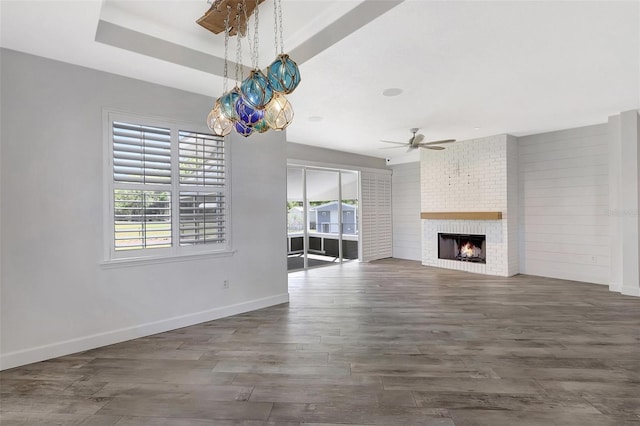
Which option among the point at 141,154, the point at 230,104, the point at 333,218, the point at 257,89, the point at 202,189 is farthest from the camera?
the point at 333,218

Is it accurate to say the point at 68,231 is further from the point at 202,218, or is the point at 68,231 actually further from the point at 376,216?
the point at 376,216

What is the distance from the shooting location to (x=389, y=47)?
283cm

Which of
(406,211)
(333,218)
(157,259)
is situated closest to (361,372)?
(157,259)

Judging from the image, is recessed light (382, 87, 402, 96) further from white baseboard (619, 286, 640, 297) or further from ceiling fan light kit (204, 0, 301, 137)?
white baseboard (619, 286, 640, 297)

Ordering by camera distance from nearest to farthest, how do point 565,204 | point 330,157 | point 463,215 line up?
point 565,204 → point 463,215 → point 330,157

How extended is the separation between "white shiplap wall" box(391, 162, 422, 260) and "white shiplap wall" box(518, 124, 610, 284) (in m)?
2.44

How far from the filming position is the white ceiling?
2.40 meters

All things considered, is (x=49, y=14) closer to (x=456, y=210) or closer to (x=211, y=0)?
(x=211, y=0)

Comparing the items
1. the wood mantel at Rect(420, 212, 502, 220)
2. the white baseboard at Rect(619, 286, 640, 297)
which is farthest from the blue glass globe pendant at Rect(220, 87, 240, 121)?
the white baseboard at Rect(619, 286, 640, 297)

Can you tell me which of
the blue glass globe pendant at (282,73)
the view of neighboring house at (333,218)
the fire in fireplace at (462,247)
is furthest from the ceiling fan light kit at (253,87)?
the fire in fireplace at (462,247)

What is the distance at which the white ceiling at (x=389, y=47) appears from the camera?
7.86ft

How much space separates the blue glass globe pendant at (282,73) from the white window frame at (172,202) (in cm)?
213

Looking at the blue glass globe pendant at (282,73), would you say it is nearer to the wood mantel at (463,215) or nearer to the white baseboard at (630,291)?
the wood mantel at (463,215)

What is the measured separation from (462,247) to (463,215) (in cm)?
91
